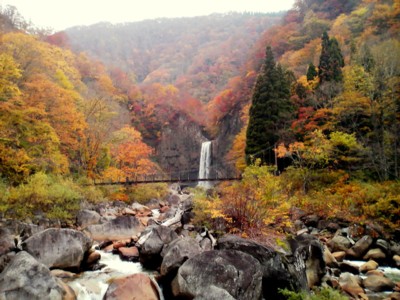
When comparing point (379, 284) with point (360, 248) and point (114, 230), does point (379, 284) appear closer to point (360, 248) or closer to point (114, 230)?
point (360, 248)

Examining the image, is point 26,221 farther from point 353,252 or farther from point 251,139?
point 251,139

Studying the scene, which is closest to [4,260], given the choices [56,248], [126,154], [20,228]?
[56,248]

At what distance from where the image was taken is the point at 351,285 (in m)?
7.66

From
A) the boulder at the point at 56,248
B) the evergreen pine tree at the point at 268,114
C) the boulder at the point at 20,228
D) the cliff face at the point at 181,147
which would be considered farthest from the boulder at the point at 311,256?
the cliff face at the point at 181,147

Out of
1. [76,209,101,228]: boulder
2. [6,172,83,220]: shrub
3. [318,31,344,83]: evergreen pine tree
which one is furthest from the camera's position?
[318,31,344,83]: evergreen pine tree

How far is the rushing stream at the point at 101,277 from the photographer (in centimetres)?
686

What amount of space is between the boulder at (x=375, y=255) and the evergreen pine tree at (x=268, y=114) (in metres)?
12.8

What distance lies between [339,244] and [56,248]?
9737 mm

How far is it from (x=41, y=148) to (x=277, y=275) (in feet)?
50.8

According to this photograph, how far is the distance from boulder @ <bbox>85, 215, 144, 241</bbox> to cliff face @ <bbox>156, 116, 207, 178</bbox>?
35774 millimetres

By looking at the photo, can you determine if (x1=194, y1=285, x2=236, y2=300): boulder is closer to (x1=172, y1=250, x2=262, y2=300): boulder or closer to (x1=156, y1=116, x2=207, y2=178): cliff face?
(x1=172, y1=250, x2=262, y2=300): boulder

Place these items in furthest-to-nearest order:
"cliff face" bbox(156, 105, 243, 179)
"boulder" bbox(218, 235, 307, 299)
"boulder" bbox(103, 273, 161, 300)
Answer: "cliff face" bbox(156, 105, 243, 179) → "boulder" bbox(218, 235, 307, 299) → "boulder" bbox(103, 273, 161, 300)

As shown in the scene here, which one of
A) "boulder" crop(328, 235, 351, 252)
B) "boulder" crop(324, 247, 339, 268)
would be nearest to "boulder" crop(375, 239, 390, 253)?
"boulder" crop(328, 235, 351, 252)

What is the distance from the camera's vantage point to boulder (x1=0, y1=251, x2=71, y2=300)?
225 inches
